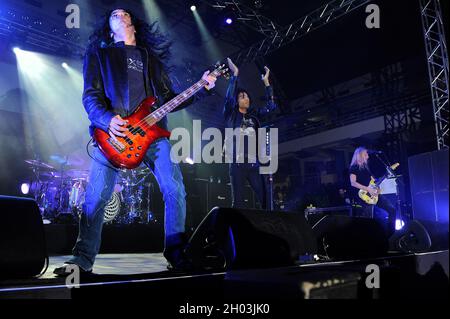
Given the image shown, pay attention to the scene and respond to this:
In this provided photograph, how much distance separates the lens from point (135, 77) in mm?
Answer: 2934

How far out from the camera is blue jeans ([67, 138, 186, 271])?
2.51 meters

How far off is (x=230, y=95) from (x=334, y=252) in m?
2.55

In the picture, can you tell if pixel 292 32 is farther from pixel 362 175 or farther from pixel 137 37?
pixel 137 37

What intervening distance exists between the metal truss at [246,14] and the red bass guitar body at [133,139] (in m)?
8.70

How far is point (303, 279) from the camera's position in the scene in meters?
1.40

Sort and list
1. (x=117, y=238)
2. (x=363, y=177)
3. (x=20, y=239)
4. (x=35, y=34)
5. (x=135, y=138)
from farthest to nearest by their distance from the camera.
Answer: (x=35, y=34) < (x=363, y=177) < (x=117, y=238) < (x=135, y=138) < (x=20, y=239)

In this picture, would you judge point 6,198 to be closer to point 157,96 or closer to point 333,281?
point 157,96

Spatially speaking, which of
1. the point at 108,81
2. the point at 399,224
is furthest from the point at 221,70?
the point at 399,224

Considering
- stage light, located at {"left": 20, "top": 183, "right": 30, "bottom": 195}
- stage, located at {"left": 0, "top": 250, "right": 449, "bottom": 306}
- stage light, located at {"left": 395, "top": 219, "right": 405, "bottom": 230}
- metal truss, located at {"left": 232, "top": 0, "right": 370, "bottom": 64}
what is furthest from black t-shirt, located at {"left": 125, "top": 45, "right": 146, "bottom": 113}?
stage light, located at {"left": 395, "top": 219, "right": 405, "bottom": 230}

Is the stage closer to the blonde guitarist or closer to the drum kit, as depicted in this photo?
the blonde guitarist

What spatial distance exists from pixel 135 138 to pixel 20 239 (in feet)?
3.51

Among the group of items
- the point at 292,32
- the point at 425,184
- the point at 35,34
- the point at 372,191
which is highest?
the point at 292,32

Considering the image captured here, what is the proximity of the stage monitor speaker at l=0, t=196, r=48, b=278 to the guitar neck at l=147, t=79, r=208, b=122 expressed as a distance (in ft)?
3.68
